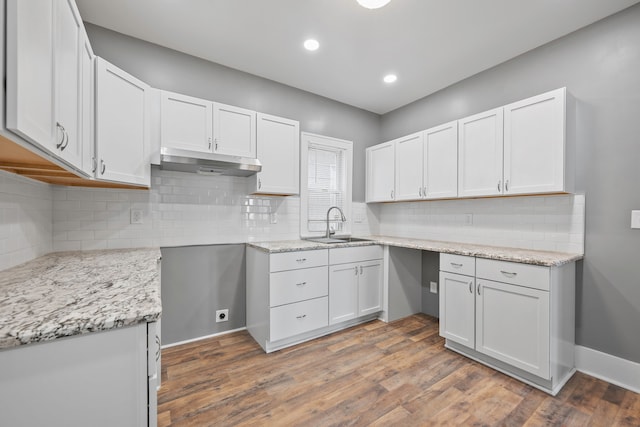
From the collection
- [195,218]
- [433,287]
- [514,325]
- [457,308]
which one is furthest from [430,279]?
[195,218]

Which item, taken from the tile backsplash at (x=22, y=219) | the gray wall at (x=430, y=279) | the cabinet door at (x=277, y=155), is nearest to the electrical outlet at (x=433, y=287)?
the gray wall at (x=430, y=279)

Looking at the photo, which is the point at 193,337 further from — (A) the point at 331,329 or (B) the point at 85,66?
(B) the point at 85,66

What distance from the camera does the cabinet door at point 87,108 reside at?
4.91 ft

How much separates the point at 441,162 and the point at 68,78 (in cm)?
291

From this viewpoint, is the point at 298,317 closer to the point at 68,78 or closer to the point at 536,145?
the point at 68,78

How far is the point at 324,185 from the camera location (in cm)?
354

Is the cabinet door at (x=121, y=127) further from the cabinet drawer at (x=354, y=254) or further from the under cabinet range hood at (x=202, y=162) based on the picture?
the cabinet drawer at (x=354, y=254)

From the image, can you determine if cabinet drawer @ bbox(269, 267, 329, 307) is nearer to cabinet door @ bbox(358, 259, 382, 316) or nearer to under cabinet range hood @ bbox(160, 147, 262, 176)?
cabinet door @ bbox(358, 259, 382, 316)

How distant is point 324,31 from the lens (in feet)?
7.48

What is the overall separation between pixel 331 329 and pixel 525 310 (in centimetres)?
164

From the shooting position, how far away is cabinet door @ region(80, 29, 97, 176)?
4.91 feet

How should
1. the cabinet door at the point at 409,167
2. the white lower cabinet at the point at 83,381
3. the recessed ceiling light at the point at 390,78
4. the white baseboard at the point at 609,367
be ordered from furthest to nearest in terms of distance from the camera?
the cabinet door at the point at 409,167
the recessed ceiling light at the point at 390,78
the white baseboard at the point at 609,367
the white lower cabinet at the point at 83,381

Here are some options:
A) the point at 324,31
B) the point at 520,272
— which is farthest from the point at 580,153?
the point at 324,31

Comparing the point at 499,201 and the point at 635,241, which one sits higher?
the point at 499,201
